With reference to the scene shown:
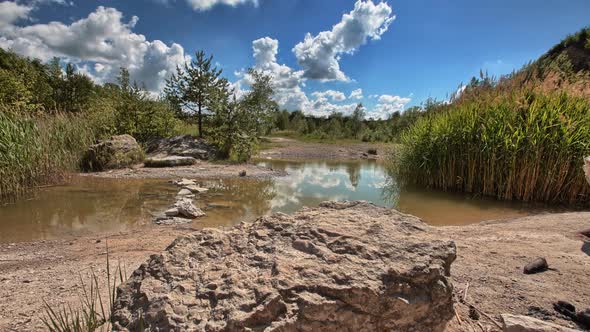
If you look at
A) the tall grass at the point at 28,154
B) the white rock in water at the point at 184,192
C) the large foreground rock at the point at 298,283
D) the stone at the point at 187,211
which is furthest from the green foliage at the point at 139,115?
the large foreground rock at the point at 298,283

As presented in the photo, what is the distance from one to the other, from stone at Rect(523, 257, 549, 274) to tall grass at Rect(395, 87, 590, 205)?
4.57 m

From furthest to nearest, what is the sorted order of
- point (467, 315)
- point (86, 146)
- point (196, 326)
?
point (86, 146) → point (467, 315) → point (196, 326)

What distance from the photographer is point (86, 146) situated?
38.6ft

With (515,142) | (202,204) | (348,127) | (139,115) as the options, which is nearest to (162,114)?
(139,115)

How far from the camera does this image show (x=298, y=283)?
66.7 inches

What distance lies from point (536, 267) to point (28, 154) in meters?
9.45

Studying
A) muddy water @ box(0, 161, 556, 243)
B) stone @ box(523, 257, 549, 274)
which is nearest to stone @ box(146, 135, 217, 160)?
muddy water @ box(0, 161, 556, 243)

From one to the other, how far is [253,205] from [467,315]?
553 cm

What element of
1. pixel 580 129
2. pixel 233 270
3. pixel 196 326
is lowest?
pixel 196 326

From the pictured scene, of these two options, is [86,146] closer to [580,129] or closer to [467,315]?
[467,315]

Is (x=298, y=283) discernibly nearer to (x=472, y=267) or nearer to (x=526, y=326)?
(x=526, y=326)

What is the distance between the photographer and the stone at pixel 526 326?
176 cm

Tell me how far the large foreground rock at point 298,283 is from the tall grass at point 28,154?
685cm

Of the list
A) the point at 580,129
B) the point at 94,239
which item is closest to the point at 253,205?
the point at 94,239
